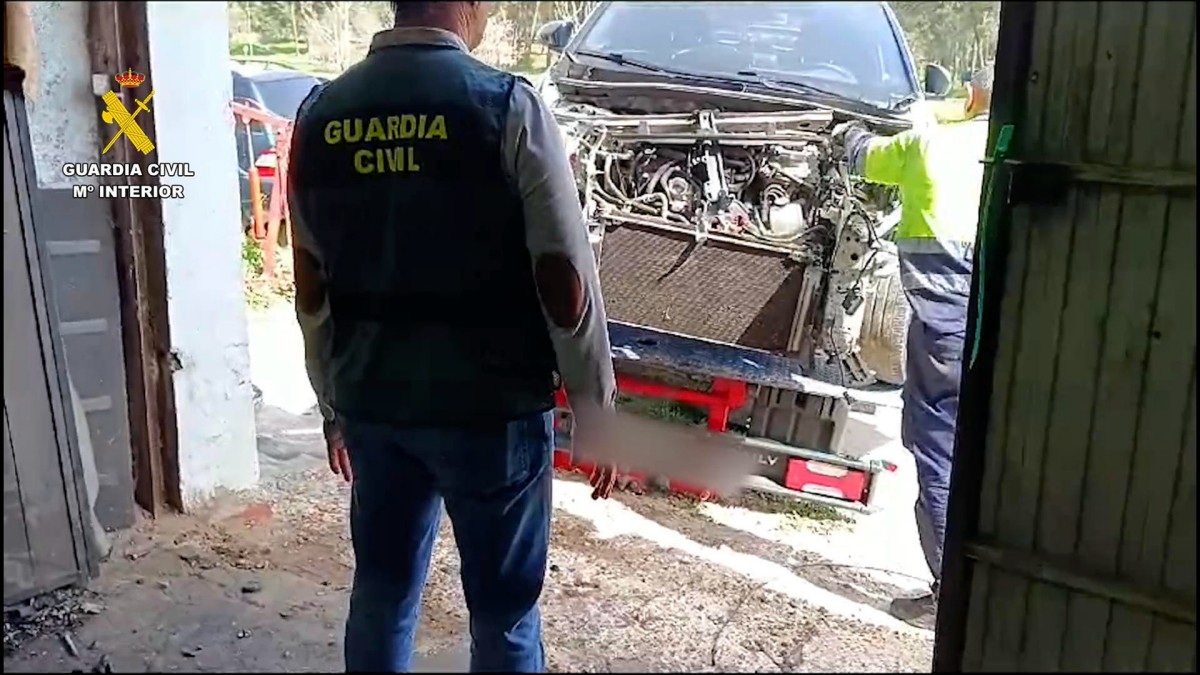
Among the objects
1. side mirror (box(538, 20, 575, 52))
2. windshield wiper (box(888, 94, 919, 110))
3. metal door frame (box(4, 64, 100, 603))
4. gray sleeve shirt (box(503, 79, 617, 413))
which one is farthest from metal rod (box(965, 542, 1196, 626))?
side mirror (box(538, 20, 575, 52))

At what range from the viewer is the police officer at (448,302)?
1435 mm

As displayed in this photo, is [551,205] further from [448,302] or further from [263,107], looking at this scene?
[263,107]

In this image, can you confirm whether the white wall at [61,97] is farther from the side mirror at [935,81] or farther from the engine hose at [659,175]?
the side mirror at [935,81]

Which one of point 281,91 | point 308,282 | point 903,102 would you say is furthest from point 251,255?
point 903,102

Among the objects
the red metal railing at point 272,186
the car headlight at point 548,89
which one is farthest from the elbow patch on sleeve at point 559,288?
the car headlight at point 548,89

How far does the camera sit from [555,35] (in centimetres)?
377

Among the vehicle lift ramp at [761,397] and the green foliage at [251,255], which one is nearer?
the green foliage at [251,255]

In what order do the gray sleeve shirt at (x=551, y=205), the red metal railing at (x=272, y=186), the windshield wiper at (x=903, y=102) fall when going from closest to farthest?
the gray sleeve shirt at (x=551, y=205), the red metal railing at (x=272, y=186), the windshield wiper at (x=903, y=102)

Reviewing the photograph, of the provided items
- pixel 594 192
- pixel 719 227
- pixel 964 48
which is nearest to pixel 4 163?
pixel 594 192

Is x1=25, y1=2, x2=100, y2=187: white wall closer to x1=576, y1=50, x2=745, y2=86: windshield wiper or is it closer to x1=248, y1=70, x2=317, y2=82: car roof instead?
x1=248, y1=70, x2=317, y2=82: car roof

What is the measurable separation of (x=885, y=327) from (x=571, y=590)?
124 centimetres

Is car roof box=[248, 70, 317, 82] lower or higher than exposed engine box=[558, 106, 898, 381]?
higher

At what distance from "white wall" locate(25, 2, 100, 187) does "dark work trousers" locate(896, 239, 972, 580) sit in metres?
1.92

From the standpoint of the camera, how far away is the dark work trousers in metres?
2.53
